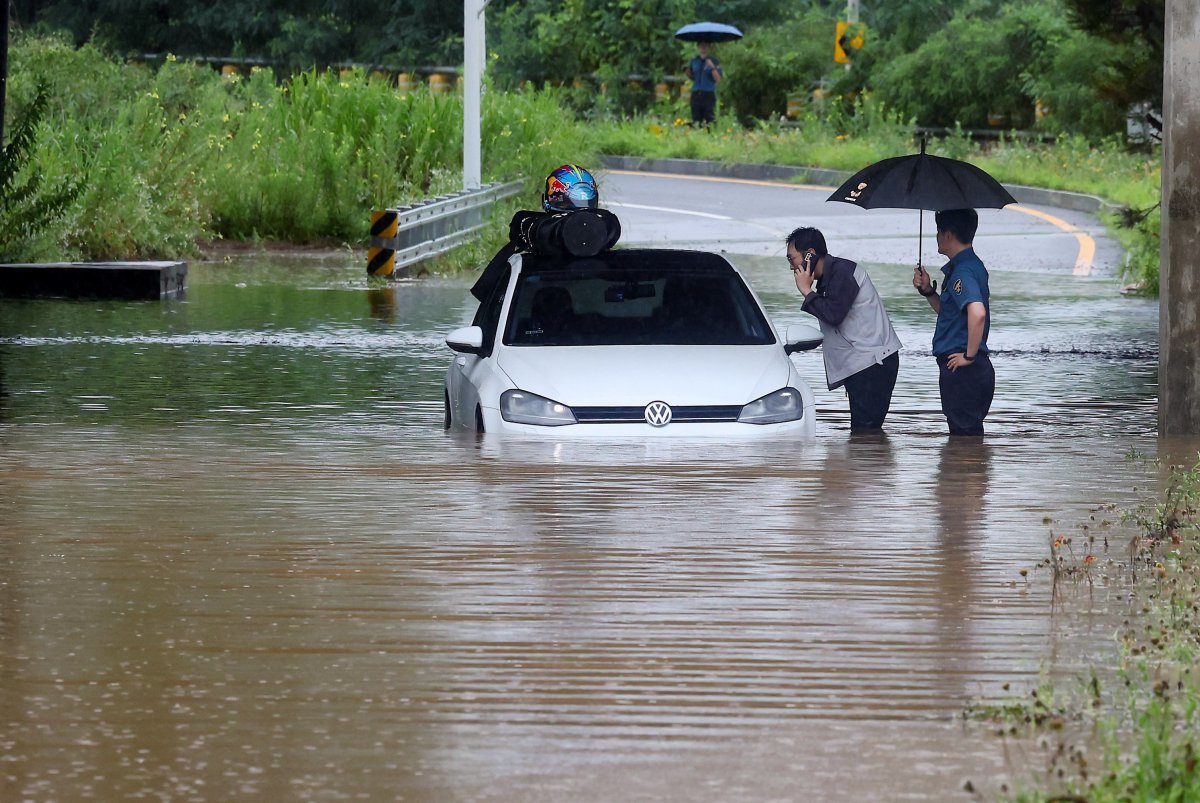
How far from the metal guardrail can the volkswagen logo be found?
1183cm

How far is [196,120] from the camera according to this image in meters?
30.2

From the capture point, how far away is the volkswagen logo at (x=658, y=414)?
1123 cm

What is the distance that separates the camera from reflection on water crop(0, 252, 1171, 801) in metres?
5.54

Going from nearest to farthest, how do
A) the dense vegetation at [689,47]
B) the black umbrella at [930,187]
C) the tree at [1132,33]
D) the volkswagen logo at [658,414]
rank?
1. the volkswagen logo at [658,414]
2. the black umbrella at [930,187]
3. the tree at [1132,33]
4. the dense vegetation at [689,47]

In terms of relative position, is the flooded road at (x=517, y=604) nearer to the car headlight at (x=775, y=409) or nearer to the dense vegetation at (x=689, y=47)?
the car headlight at (x=775, y=409)

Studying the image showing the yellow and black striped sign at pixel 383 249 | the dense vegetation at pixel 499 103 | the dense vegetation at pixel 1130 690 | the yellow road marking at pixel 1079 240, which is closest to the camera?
the dense vegetation at pixel 1130 690

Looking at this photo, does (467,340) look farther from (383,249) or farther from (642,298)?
(383,249)

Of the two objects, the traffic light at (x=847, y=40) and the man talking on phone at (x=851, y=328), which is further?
the traffic light at (x=847, y=40)

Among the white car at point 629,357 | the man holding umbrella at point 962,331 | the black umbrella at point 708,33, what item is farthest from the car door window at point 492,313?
the black umbrella at point 708,33

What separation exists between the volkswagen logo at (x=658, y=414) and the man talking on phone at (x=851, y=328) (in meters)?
1.23

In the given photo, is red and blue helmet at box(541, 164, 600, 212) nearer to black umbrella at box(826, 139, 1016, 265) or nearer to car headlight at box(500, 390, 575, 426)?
black umbrella at box(826, 139, 1016, 265)

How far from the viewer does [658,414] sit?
11227 mm

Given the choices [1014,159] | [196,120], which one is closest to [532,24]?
[1014,159]

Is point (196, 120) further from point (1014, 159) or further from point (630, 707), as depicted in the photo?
point (630, 707)
